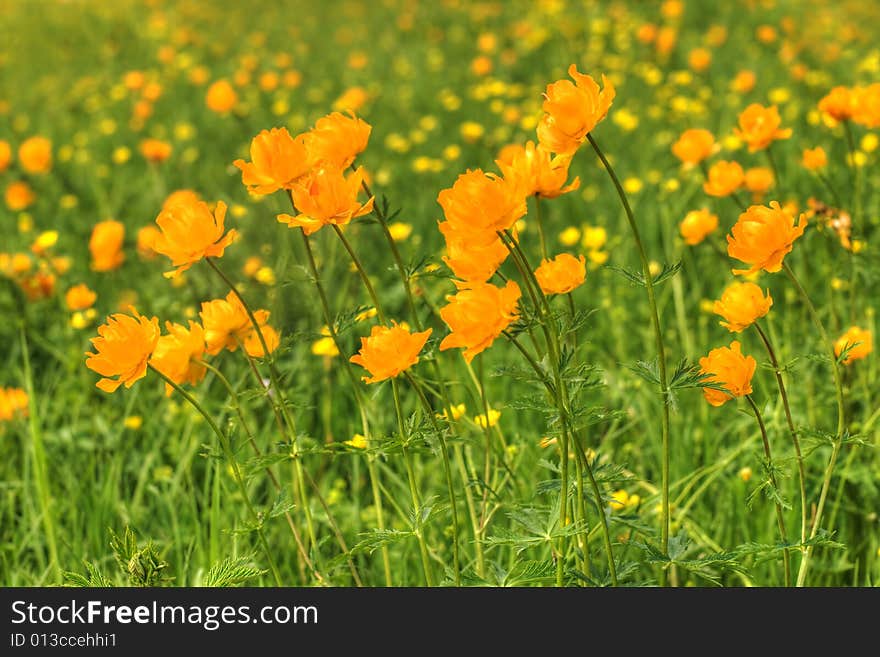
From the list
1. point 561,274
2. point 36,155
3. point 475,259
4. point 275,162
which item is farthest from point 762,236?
point 36,155

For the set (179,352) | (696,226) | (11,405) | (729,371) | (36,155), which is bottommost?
(729,371)

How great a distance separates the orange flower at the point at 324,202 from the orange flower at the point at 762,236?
0.44 meters

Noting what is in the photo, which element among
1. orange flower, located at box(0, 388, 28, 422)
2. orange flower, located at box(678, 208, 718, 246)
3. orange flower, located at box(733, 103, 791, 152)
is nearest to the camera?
orange flower, located at box(733, 103, 791, 152)

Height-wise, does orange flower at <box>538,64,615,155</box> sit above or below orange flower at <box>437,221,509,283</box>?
above

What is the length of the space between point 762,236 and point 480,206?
0.38m

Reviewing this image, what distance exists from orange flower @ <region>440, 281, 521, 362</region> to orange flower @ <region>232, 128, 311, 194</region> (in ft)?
0.87

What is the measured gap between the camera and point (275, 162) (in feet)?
3.63

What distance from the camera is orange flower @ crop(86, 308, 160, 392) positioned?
110cm

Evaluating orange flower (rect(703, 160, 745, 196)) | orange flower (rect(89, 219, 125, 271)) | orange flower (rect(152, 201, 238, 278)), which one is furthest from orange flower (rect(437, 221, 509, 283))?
orange flower (rect(89, 219, 125, 271))

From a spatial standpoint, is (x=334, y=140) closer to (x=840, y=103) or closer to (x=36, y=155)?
(x=840, y=103)

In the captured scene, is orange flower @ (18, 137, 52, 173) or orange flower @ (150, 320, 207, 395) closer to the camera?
orange flower @ (150, 320, 207, 395)

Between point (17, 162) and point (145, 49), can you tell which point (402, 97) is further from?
point (145, 49)

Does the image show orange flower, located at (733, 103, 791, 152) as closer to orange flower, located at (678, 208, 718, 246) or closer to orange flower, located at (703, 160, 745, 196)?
orange flower, located at (703, 160, 745, 196)

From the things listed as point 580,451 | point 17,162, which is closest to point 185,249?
point 580,451
